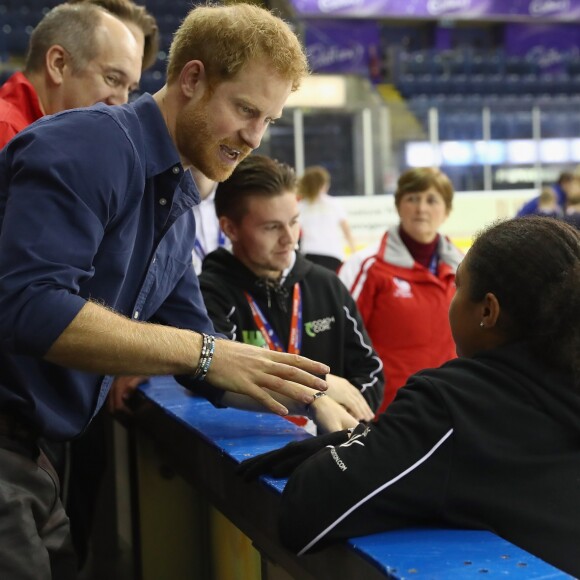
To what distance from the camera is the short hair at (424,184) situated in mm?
3664

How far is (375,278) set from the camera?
133 inches

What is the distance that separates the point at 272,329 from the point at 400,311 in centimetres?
114

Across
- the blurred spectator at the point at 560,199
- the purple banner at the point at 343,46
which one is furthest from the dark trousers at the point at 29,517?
the purple banner at the point at 343,46

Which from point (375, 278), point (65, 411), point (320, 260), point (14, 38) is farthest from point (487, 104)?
point (65, 411)

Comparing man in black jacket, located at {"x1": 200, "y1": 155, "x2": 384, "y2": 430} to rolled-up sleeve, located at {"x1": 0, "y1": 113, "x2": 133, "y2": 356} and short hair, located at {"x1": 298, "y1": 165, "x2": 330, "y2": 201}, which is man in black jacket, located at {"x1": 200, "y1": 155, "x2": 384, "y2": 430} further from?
short hair, located at {"x1": 298, "y1": 165, "x2": 330, "y2": 201}

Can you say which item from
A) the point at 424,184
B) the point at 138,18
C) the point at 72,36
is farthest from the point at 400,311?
the point at 72,36

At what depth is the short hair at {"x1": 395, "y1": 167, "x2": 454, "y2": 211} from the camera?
3.66m

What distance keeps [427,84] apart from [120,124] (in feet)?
50.1

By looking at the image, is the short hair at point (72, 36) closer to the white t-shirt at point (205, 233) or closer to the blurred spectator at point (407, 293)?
the white t-shirt at point (205, 233)

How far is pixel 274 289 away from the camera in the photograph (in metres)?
2.32

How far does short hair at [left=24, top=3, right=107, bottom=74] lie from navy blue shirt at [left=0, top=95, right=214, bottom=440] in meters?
1.02

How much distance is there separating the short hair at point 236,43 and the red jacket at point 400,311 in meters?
1.78

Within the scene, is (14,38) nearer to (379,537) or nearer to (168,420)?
(168,420)

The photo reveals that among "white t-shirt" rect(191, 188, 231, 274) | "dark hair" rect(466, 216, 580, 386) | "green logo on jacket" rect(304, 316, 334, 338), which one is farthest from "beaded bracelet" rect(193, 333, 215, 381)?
"white t-shirt" rect(191, 188, 231, 274)
